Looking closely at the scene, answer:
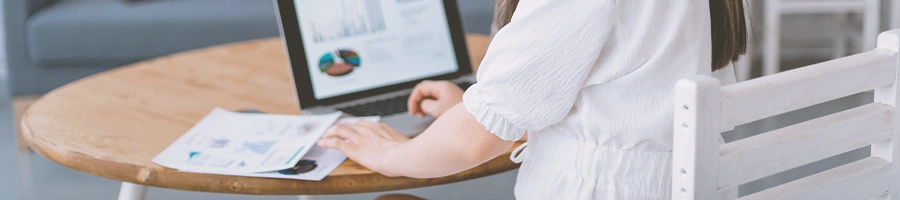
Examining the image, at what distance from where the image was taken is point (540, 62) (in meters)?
0.88

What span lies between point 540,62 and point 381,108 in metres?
0.63

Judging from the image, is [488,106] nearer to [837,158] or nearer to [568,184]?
[568,184]

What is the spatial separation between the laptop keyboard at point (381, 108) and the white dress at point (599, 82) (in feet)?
1.66

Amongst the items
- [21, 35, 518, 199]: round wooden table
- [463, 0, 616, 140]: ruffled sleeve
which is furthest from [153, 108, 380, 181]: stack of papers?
[463, 0, 616, 140]: ruffled sleeve

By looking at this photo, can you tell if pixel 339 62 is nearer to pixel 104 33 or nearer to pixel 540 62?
pixel 540 62

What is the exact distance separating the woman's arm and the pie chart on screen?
1.12ft

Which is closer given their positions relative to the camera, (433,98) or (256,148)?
(256,148)

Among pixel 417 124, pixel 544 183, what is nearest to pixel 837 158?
pixel 417 124

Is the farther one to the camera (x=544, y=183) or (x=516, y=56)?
(x=544, y=183)

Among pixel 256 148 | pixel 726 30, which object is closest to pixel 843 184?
pixel 726 30

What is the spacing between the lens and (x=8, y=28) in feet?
9.98

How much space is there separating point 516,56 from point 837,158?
7.00 ft

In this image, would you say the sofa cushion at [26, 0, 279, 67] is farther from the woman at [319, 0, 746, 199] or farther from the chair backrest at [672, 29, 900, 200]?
the chair backrest at [672, 29, 900, 200]

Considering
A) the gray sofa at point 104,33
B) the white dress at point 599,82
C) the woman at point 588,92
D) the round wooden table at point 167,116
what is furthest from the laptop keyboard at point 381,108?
the gray sofa at point 104,33
